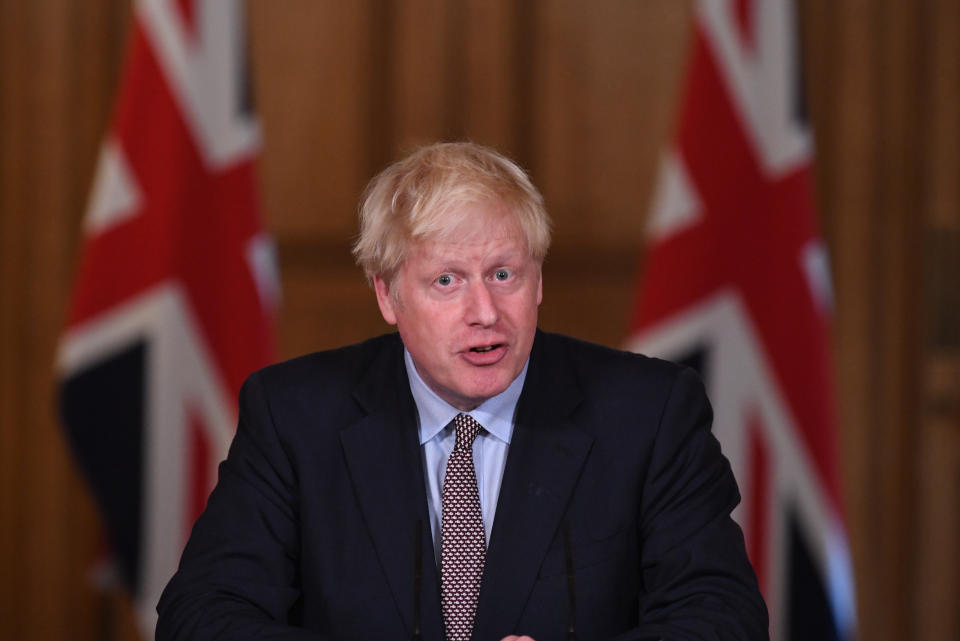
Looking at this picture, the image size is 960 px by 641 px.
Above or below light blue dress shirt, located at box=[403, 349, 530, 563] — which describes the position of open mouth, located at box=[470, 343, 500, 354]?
above

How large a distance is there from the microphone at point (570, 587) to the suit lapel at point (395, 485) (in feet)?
0.67

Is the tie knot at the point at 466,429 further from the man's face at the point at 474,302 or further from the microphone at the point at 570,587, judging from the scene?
the microphone at the point at 570,587

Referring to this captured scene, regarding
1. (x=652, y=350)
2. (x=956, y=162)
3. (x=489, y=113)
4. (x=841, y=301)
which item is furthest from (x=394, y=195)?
(x=956, y=162)

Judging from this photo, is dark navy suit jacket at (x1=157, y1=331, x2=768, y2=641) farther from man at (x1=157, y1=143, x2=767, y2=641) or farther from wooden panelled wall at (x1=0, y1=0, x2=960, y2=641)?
wooden panelled wall at (x1=0, y1=0, x2=960, y2=641)

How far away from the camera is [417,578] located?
62.5 inches

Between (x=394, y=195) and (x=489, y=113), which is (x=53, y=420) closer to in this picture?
(x=489, y=113)

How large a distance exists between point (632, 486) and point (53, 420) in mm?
2352

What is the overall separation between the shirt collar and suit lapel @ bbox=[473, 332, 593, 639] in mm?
22

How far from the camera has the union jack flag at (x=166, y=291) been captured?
10.5ft

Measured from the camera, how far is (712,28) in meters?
3.28

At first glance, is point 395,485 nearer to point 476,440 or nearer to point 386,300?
point 476,440

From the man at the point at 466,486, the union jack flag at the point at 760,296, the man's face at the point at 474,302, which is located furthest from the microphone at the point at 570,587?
the union jack flag at the point at 760,296

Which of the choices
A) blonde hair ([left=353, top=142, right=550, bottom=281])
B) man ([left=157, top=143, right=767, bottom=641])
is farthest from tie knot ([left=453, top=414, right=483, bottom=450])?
blonde hair ([left=353, top=142, right=550, bottom=281])

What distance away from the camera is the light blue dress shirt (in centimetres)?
184
